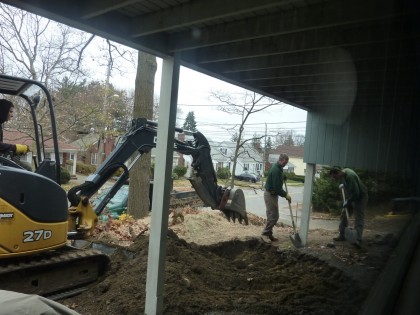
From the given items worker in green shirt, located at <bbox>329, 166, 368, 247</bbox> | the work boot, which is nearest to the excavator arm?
the work boot

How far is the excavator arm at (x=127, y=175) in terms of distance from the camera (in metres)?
5.00

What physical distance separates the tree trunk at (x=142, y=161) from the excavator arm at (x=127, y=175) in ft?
15.8

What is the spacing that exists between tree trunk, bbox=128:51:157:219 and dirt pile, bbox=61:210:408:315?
2822 millimetres

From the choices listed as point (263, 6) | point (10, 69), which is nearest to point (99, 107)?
point (10, 69)

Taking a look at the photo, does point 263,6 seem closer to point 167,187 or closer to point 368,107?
point 368,107

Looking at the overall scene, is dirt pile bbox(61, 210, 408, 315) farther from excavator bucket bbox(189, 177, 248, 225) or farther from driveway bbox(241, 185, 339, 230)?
excavator bucket bbox(189, 177, 248, 225)

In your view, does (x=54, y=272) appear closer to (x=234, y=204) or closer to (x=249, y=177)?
(x=234, y=204)

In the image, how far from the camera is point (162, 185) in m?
4.05

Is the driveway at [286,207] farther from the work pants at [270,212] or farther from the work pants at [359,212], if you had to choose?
the work pants at [359,212]

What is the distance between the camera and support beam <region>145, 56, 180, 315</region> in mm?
4016

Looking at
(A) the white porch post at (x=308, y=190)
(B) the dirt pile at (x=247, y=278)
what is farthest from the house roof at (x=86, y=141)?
(A) the white porch post at (x=308, y=190)

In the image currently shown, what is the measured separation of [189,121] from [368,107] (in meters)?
3.69

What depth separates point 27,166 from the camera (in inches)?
179

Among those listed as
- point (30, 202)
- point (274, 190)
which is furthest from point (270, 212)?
point (30, 202)
